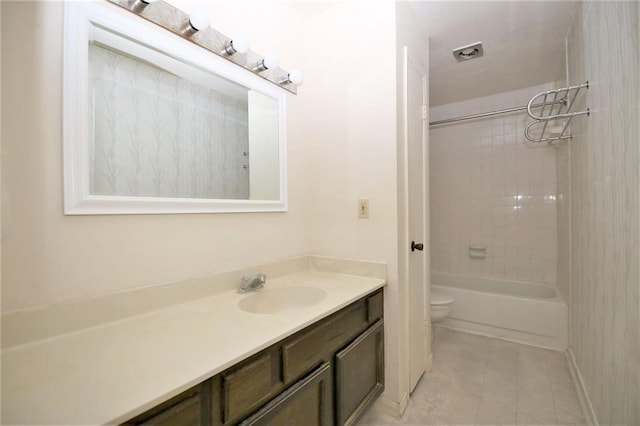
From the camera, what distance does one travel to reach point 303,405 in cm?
92

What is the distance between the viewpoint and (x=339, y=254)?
5.25 ft

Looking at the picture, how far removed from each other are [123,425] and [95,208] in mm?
637

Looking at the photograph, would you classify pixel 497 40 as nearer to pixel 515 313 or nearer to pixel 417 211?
pixel 417 211

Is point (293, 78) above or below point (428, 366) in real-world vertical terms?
above

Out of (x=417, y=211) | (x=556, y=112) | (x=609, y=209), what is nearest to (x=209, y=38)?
(x=417, y=211)

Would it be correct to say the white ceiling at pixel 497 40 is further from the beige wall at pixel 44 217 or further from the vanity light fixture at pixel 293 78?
the beige wall at pixel 44 217

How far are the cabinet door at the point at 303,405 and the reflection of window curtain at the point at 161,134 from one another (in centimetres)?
82

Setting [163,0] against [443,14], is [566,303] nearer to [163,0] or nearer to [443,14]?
[443,14]

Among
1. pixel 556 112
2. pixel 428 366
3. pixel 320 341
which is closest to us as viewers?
pixel 320 341

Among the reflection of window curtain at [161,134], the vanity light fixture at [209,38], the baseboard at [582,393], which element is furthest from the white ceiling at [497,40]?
the baseboard at [582,393]

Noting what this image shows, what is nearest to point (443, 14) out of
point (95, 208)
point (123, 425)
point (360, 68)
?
point (360, 68)

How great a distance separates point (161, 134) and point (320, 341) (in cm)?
100

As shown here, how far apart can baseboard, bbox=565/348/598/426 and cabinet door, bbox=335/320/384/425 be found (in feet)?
3.55

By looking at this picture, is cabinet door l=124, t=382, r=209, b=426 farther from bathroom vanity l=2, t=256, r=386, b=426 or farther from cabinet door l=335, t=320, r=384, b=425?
cabinet door l=335, t=320, r=384, b=425
